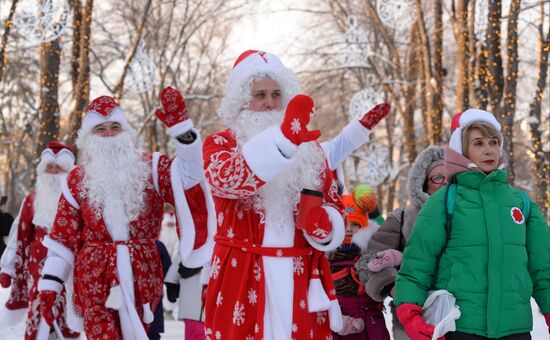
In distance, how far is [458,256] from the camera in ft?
11.9

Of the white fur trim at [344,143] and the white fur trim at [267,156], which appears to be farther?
the white fur trim at [344,143]

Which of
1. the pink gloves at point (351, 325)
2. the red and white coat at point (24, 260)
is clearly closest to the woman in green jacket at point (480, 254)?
the pink gloves at point (351, 325)

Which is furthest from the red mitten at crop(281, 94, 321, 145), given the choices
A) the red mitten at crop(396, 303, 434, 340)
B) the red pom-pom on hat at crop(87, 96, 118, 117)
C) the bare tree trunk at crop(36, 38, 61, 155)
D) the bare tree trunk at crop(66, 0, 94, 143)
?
the bare tree trunk at crop(66, 0, 94, 143)

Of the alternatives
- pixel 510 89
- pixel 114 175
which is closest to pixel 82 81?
pixel 510 89

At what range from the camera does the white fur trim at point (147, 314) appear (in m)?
4.75

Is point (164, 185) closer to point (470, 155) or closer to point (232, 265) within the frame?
point (232, 265)

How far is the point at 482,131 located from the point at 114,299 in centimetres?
232

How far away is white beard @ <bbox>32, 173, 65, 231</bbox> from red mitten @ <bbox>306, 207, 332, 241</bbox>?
4404 mm

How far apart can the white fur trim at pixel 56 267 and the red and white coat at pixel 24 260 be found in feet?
8.49

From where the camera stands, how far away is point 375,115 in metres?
4.20

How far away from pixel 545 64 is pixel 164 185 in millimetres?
14032

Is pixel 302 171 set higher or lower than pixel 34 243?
higher

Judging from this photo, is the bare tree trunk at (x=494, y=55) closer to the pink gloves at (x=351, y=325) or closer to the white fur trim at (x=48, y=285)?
the pink gloves at (x=351, y=325)

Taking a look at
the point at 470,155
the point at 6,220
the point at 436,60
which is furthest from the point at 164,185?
the point at 436,60
